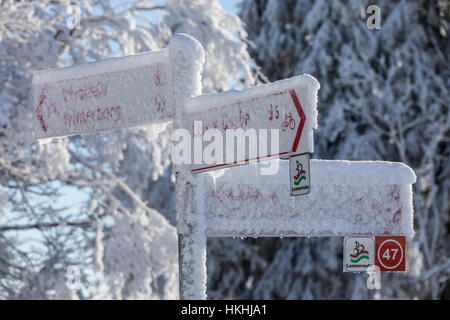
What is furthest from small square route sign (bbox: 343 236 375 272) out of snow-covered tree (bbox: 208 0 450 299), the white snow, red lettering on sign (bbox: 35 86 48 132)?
snow-covered tree (bbox: 208 0 450 299)

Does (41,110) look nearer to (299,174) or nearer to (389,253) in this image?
(299,174)

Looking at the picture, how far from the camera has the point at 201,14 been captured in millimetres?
11367

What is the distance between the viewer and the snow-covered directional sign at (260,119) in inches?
150

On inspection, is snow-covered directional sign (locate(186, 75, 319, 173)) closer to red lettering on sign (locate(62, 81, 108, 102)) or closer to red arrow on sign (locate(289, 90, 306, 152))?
red arrow on sign (locate(289, 90, 306, 152))

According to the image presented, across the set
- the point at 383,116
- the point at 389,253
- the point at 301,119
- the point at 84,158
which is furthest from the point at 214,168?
the point at 383,116

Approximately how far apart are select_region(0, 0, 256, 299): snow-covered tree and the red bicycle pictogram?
651 cm

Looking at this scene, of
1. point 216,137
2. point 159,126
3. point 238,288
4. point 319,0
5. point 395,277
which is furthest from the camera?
point 238,288

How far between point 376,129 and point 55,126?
13.0 m

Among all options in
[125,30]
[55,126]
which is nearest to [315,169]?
[55,126]

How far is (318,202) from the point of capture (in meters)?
4.54

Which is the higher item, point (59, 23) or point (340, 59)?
point (340, 59)

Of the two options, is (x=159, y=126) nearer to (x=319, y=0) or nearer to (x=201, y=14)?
(x=201, y=14)

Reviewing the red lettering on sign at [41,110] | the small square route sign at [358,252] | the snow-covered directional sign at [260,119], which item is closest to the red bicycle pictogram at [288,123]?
the snow-covered directional sign at [260,119]

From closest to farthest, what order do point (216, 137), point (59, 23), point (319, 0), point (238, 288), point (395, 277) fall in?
point (216, 137)
point (59, 23)
point (395, 277)
point (319, 0)
point (238, 288)
